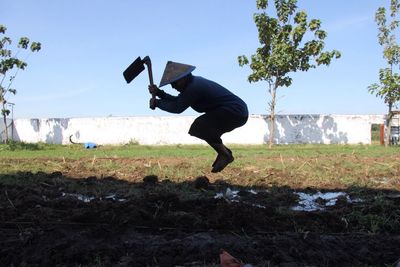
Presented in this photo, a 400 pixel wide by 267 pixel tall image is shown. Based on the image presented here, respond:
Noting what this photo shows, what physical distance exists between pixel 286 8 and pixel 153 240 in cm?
2101

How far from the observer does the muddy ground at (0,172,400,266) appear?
13.2 feet

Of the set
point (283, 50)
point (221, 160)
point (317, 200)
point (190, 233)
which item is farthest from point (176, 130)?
point (190, 233)

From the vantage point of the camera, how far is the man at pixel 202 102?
5152 mm

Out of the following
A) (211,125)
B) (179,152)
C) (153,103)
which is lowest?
(179,152)

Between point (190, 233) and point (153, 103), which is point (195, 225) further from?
point (153, 103)

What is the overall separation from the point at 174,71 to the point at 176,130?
1073 inches

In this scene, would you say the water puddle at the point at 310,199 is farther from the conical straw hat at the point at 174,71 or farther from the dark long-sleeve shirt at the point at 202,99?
the conical straw hat at the point at 174,71

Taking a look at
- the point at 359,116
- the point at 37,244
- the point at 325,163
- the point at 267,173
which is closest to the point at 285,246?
the point at 37,244

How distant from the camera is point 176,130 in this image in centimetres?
3241

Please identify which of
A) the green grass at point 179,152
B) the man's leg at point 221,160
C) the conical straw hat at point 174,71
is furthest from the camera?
the green grass at point 179,152

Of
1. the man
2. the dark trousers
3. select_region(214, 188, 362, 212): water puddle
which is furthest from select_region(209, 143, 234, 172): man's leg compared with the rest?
select_region(214, 188, 362, 212): water puddle

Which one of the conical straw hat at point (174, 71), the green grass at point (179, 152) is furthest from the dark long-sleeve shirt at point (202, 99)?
the green grass at point (179, 152)

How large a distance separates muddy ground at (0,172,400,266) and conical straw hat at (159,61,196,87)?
57.9 inches

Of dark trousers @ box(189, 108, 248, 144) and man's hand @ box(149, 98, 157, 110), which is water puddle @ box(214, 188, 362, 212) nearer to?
dark trousers @ box(189, 108, 248, 144)
